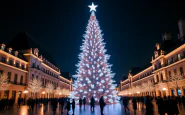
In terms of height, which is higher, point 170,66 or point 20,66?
point 20,66

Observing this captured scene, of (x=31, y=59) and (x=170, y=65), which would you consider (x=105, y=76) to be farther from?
(x=31, y=59)

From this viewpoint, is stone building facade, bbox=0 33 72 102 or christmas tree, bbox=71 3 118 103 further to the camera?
stone building facade, bbox=0 33 72 102

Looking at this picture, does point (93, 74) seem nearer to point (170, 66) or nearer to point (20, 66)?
point (20, 66)

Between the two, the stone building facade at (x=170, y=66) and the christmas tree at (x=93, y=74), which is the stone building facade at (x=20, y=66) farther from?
the stone building facade at (x=170, y=66)

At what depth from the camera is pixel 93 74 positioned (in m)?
31.2

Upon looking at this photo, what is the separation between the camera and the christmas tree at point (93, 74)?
30.6 metres

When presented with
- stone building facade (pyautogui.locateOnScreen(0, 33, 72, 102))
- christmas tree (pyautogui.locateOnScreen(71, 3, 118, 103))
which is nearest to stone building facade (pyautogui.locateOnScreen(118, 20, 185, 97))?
christmas tree (pyautogui.locateOnScreen(71, 3, 118, 103))

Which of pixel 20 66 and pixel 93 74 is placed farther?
pixel 20 66

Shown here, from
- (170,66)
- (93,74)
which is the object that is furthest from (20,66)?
(170,66)

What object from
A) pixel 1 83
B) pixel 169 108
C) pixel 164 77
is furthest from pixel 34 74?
pixel 169 108

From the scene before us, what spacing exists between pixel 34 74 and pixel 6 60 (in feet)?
42.9

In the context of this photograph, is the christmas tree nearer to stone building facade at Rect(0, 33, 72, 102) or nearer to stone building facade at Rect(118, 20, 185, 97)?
stone building facade at Rect(118, 20, 185, 97)

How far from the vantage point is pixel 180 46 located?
34.5m

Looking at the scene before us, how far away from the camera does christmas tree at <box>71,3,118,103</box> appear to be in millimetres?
30609
